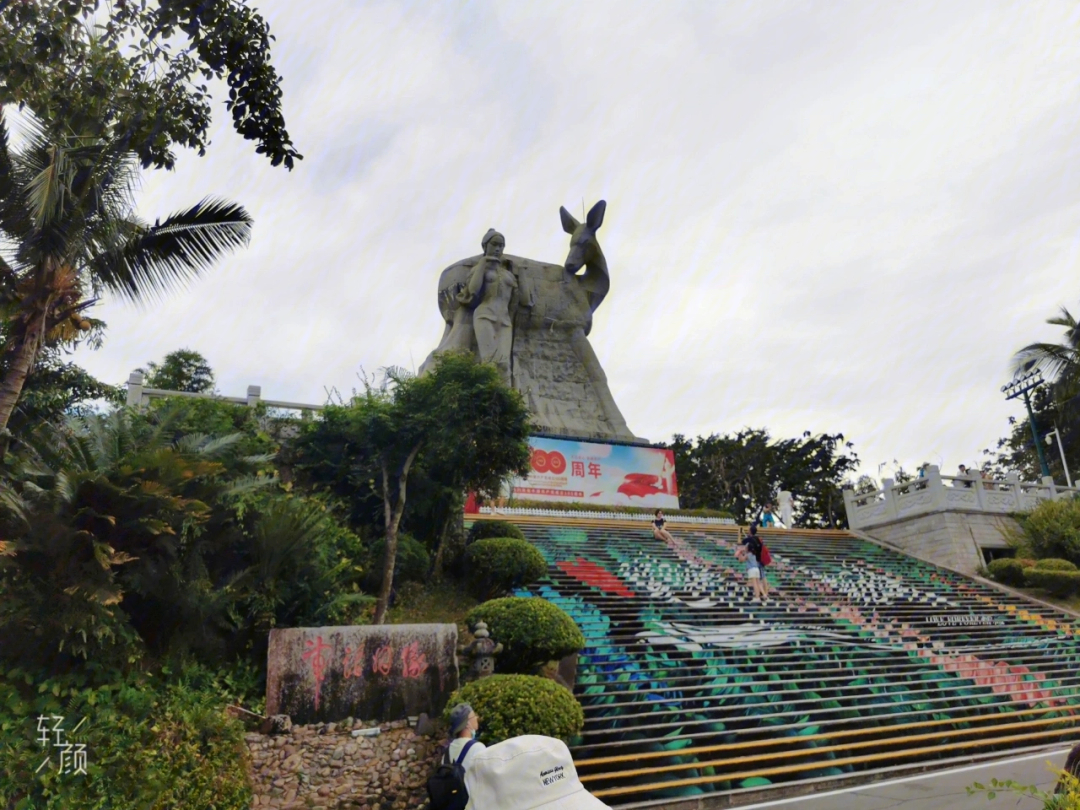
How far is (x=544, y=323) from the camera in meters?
25.3

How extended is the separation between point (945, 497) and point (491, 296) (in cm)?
1348

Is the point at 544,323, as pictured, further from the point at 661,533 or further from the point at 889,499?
the point at 889,499

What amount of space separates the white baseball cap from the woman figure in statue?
70.1ft

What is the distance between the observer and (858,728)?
346 inches

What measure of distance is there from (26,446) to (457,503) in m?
6.47

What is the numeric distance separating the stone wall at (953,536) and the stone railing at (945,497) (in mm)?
194

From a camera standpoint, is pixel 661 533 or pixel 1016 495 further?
pixel 1016 495

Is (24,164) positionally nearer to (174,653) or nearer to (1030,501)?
(174,653)

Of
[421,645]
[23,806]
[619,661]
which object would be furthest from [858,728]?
[23,806]

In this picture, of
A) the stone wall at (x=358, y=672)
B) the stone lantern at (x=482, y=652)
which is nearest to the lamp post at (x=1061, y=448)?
the stone lantern at (x=482, y=652)

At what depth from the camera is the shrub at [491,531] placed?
44.3 ft

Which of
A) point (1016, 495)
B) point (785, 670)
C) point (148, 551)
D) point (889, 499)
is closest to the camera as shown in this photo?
point (148, 551)

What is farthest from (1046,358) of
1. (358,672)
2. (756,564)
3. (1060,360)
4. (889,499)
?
(358,672)
